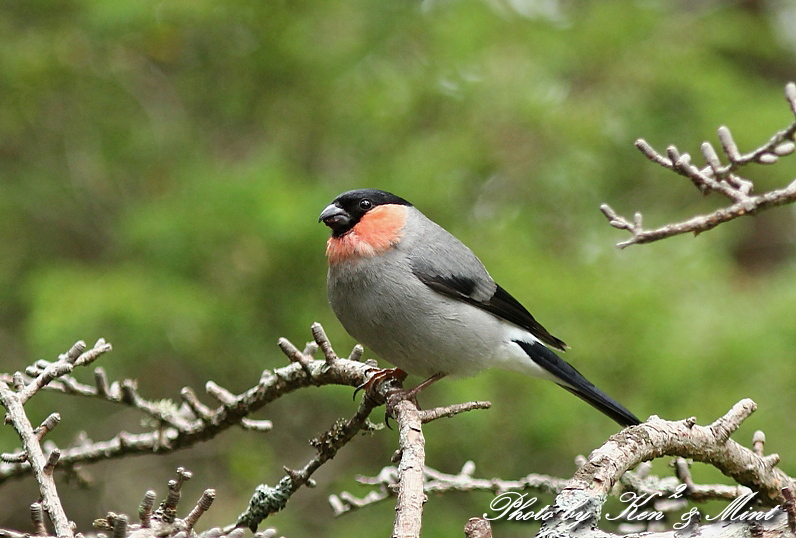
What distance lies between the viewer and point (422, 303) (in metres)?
3.32

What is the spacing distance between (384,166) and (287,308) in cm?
119

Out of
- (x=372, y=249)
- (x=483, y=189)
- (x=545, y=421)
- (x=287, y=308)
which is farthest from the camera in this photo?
(x=483, y=189)

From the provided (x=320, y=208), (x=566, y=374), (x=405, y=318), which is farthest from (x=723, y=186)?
(x=320, y=208)

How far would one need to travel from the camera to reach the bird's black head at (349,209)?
3609 mm

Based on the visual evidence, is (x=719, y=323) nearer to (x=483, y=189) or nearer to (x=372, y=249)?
(x=483, y=189)

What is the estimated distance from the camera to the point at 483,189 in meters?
6.32

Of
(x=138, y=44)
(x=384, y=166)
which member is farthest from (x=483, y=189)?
(x=138, y=44)

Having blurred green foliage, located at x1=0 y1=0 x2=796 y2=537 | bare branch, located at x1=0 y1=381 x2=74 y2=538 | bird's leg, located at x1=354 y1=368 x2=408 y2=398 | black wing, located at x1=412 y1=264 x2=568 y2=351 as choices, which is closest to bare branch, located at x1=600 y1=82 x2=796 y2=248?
bird's leg, located at x1=354 y1=368 x2=408 y2=398

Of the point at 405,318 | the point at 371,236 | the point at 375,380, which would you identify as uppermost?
the point at 371,236

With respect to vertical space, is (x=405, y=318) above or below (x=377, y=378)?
above

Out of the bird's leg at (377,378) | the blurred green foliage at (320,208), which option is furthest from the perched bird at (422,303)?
the blurred green foliage at (320,208)

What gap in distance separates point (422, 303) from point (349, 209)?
59 centimetres

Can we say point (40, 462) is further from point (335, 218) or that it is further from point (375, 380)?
point (335, 218)

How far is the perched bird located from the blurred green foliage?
4.86 ft
